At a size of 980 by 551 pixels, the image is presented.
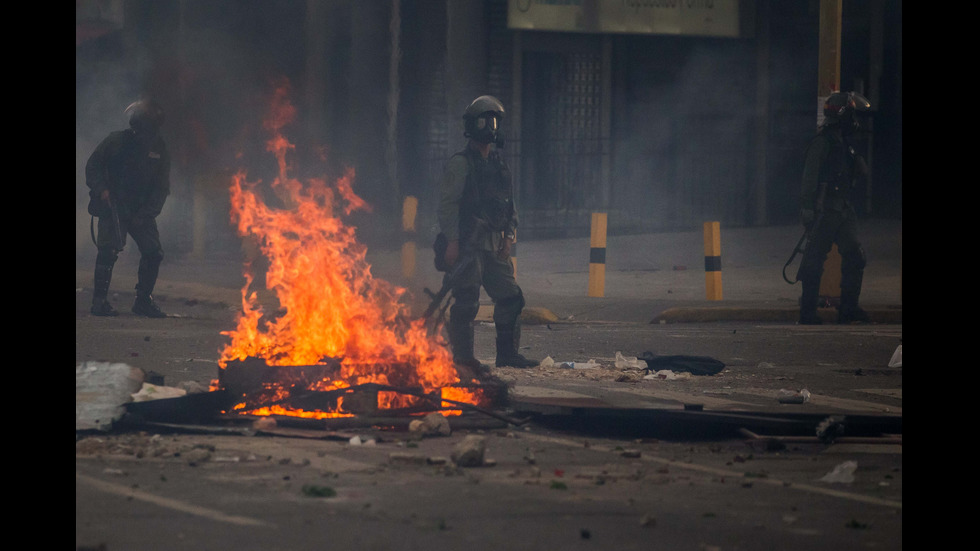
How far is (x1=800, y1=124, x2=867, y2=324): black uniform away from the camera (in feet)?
36.6

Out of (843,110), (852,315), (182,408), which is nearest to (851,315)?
(852,315)

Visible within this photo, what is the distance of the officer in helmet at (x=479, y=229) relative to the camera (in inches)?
343

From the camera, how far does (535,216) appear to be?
18.5 metres

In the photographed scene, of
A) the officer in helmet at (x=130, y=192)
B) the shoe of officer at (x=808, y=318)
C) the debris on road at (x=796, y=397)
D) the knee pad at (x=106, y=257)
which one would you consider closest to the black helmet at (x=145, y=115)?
the officer in helmet at (x=130, y=192)

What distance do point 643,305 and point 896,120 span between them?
33.3ft

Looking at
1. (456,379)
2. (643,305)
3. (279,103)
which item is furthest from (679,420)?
(279,103)

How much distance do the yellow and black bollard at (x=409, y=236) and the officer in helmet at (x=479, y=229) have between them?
4.07 meters

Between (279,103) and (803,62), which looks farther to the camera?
(803,62)

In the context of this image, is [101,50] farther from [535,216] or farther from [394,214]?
[535,216]

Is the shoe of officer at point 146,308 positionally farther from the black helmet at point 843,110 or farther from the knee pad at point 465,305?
the black helmet at point 843,110

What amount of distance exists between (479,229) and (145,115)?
4166 millimetres
